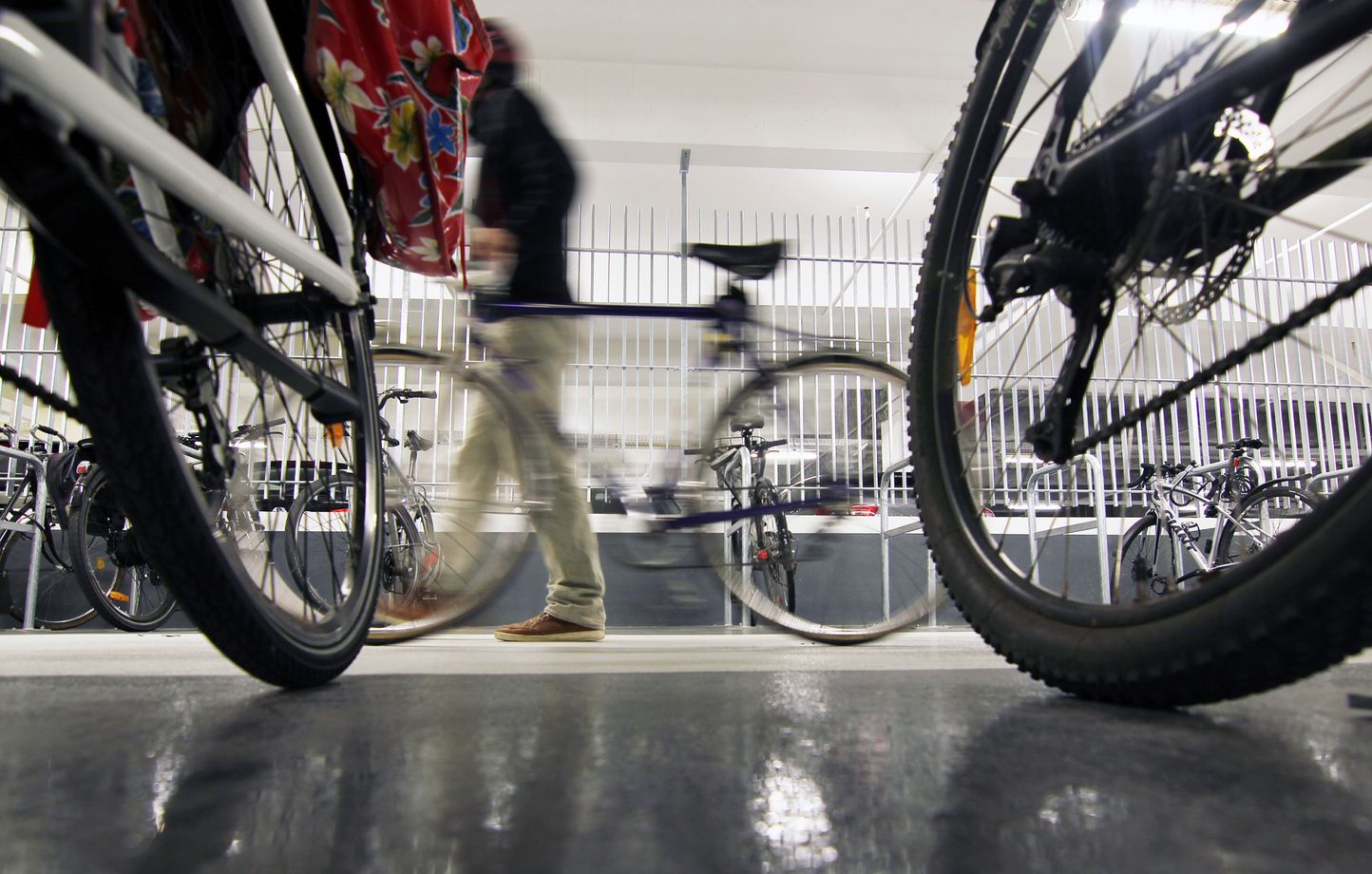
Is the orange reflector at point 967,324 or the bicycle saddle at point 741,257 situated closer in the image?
the orange reflector at point 967,324

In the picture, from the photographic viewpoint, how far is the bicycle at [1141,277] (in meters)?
0.50

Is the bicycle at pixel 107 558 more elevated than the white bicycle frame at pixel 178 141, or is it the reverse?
the white bicycle frame at pixel 178 141

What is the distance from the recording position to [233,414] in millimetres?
→ 797

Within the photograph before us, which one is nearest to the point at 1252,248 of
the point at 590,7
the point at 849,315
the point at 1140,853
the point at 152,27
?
the point at 1140,853

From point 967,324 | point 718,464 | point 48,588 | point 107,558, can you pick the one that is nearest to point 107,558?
point 107,558

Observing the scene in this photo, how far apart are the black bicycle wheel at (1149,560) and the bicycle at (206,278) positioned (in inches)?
136

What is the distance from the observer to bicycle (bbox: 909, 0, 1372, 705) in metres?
0.50

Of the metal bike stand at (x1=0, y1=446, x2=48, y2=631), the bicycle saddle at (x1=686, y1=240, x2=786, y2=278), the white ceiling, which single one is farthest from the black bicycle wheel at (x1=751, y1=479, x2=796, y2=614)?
the white ceiling

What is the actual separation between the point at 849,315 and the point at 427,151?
6.25 meters

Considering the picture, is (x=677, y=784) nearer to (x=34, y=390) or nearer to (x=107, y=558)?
(x=34, y=390)

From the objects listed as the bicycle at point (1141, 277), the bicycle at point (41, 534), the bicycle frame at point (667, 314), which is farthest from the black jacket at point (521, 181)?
the bicycle at point (41, 534)

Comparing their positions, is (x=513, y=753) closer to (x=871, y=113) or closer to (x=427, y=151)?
(x=427, y=151)

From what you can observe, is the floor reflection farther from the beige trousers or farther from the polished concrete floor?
the beige trousers

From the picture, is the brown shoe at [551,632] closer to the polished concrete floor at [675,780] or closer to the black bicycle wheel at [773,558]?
the black bicycle wheel at [773,558]
